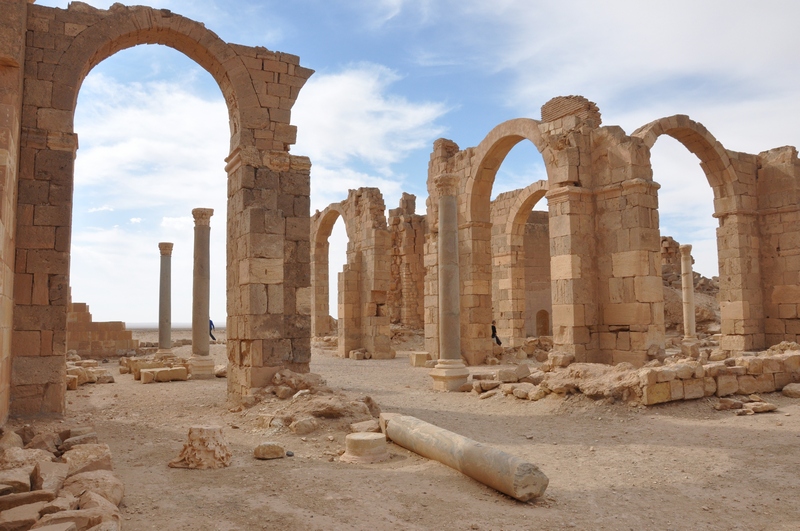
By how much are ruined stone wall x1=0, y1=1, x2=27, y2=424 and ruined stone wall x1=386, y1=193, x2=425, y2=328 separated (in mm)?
16131

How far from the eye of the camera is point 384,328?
60.6ft

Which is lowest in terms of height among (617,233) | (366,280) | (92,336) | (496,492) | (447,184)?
(496,492)

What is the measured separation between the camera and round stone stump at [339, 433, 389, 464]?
5.56 meters

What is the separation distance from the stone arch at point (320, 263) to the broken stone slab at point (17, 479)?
18.7 meters

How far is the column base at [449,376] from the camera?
1059 centimetres

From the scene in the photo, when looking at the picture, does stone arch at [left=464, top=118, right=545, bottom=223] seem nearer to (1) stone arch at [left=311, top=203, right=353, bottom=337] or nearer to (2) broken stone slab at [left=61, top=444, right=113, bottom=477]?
(1) stone arch at [left=311, top=203, right=353, bottom=337]

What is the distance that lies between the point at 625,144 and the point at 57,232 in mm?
9293

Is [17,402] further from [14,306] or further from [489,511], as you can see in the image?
[489,511]

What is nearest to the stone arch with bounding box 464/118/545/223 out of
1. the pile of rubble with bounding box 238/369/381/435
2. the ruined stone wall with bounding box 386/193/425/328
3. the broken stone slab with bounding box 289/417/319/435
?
the pile of rubble with bounding box 238/369/381/435

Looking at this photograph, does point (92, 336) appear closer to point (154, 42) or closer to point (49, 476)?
point (154, 42)

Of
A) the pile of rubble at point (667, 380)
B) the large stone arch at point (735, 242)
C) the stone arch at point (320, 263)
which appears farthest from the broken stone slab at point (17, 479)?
the stone arch at point (320, 263)

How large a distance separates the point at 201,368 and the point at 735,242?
1258cm

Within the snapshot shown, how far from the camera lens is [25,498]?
3.67m

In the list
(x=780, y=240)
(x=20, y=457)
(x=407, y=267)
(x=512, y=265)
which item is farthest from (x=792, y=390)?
(x=407, y=267)
